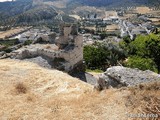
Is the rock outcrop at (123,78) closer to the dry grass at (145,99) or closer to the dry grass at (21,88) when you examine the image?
the dry grass at (145,99)

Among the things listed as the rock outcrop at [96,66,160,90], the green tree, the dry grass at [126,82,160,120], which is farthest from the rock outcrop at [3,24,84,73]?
the green tree

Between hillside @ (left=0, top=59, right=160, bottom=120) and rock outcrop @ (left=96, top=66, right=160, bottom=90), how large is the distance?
1.13 meters

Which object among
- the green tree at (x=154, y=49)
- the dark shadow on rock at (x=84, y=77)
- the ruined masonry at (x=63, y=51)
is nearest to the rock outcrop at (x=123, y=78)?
the ruined masonry at (x=63, y=51)

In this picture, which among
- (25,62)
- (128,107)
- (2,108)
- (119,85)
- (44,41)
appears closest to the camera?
(128,107)

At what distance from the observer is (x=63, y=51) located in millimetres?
32719

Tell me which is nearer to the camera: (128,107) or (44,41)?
(128,107)

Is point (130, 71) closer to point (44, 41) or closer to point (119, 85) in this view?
point (119, 85)

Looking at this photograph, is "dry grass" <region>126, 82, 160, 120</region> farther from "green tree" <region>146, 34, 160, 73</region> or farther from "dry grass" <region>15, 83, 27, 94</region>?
"green tree" <region>146, 34, 160, 73</region>

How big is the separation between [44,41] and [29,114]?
22327mm

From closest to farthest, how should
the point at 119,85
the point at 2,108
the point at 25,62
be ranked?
1. the point at 2,108
2. the point at 119,85
3. the point at 25,62

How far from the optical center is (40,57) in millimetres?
32938

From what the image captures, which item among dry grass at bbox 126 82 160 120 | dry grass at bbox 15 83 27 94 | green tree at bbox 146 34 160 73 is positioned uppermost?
dry grass at bbox 126 82 160 120

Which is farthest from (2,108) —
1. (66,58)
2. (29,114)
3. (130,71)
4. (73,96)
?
(66,58)

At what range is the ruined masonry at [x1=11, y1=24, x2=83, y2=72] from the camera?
107 feet
